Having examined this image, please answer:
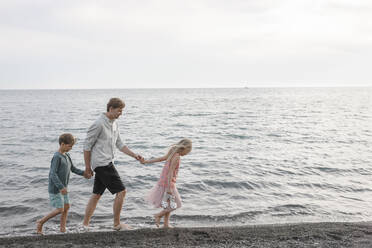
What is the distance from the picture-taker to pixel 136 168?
11945 mm

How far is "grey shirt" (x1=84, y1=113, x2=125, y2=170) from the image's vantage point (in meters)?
5.18

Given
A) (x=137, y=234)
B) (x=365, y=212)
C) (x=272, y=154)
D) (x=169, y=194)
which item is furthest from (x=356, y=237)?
(x=272, y=154)

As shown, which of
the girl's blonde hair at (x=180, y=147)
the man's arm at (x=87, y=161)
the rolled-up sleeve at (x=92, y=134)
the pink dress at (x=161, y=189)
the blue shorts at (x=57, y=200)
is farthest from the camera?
the pink dress at (x=161, y=189)

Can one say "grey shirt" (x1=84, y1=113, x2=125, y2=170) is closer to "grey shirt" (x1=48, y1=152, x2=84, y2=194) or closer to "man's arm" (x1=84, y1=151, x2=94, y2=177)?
"man's arm" (x1=84, y1=151, x2=94, y2=177)

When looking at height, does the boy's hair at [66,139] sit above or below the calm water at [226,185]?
above

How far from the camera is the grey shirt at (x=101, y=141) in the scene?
518cm

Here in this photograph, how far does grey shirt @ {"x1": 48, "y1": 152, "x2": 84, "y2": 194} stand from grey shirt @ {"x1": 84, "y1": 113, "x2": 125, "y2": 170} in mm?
474

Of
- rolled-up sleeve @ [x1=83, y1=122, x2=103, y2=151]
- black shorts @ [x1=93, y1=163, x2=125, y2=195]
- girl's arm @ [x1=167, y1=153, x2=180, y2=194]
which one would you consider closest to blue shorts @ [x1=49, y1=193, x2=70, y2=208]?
black shorts @ [x1=93, y1=163, x2=125, y2=195]

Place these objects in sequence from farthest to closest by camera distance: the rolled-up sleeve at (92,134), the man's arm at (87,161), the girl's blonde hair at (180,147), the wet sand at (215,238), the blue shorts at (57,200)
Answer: the girl's blonde hair at (180,147)
the blue shorts at (57,200)
the man's arm at (87,161)
the rolled-up sleeve at (92,134)
the wet sand at (215,238)

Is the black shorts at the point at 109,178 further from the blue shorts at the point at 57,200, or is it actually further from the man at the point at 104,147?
the blue shorts at the point at 57,200

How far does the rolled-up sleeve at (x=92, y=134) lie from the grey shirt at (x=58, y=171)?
513 millimetres

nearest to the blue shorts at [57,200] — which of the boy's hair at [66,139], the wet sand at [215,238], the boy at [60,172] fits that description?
the boy at [60,172]

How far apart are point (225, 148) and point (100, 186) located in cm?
1174

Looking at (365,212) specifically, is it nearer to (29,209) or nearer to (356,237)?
(356,237)
